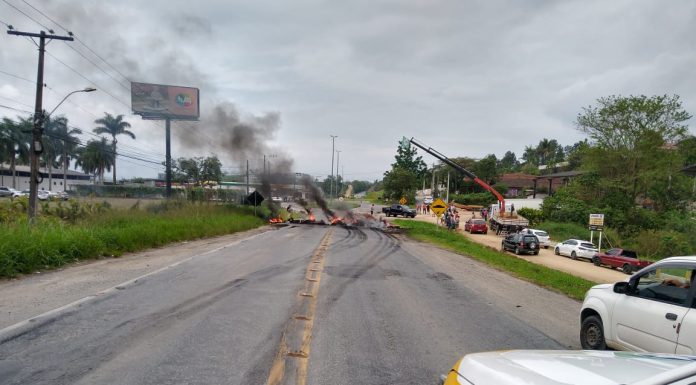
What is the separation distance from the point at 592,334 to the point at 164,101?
5423 cm

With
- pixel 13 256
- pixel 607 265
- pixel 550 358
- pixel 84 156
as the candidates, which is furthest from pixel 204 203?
pixel 84 156

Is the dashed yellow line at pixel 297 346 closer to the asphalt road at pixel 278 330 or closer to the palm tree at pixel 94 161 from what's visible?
the asphalt road at pixel 278 330

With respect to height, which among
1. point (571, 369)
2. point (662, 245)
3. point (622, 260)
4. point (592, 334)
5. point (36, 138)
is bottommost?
point (622, 260)

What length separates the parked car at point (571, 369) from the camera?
2.13 metres

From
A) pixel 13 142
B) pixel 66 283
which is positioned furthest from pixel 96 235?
pixel 13 142

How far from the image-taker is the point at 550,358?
2.69 m

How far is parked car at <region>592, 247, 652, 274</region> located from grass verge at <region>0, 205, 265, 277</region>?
22959 millimetres

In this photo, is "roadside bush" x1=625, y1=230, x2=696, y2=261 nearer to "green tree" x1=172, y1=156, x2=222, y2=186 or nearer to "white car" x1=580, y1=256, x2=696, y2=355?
"white car" x1=580, y1=256, x2=696, y2=355

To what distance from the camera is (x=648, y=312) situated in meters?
5.07

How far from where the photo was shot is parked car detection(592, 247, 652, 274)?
24.8 meters

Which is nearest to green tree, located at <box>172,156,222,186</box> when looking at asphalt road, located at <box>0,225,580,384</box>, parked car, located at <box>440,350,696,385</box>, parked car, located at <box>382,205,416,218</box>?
parked car, located at <box>382,205,416,218</box>

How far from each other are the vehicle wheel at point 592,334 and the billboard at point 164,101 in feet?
166

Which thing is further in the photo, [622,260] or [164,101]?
[164,101]

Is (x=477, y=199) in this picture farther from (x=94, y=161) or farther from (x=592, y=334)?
(x=592, y=334)
